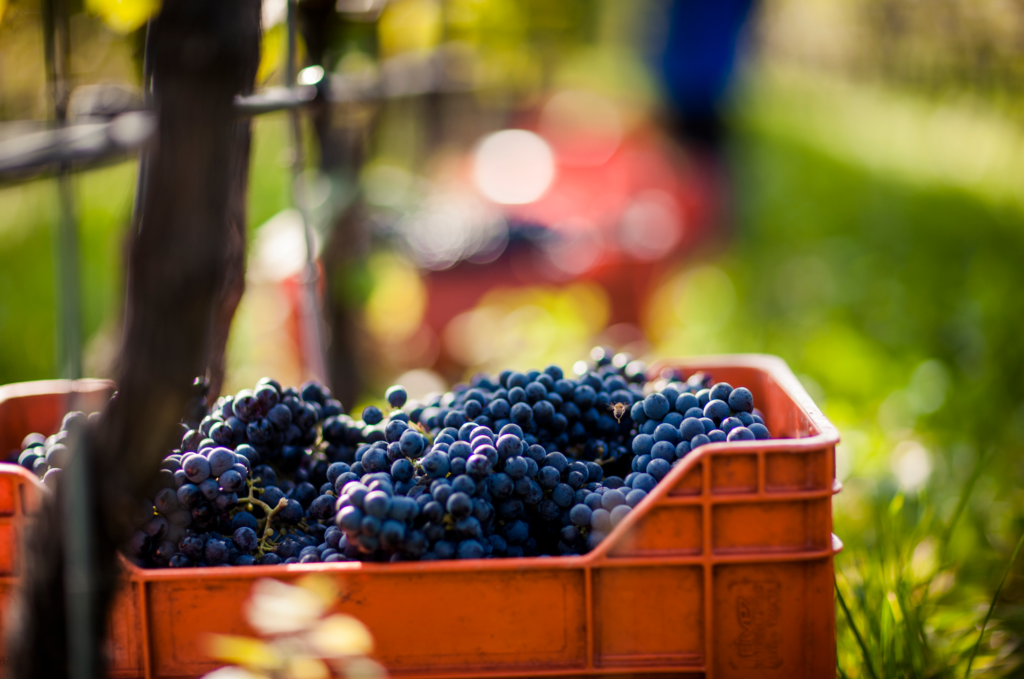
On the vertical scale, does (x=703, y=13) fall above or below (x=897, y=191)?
above

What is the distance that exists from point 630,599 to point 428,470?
33cm

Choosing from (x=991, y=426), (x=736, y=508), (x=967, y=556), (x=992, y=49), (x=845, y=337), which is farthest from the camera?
(x=992, y=49)

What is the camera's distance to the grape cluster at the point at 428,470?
110 cm

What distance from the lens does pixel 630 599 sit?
1.07 m

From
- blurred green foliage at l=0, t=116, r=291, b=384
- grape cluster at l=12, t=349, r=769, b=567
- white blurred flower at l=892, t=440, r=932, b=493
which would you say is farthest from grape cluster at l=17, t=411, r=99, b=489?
white blurred flower at l=892, t=440, r=932, b=493

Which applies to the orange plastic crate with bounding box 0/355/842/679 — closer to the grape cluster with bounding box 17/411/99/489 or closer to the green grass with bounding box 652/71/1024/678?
the grape cluster with bounding box 17/411/99/489

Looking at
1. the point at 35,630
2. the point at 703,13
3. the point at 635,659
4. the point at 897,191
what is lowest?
the point at 635,659

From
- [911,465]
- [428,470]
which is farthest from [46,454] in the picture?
[911,465]

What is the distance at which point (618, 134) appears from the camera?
748cm

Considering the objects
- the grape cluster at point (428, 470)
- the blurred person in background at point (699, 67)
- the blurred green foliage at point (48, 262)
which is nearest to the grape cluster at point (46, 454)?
the grape cluster at point (428, 470)

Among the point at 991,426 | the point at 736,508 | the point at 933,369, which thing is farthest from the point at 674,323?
the point at 736,508

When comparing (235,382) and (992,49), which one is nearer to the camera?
(235,382)

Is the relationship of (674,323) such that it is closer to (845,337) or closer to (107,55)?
(845,337)

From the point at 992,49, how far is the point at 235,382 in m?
6.35
